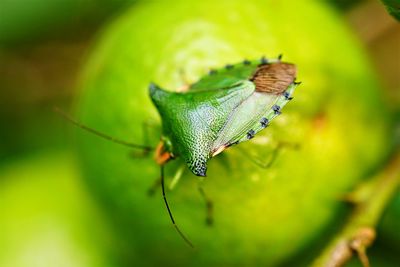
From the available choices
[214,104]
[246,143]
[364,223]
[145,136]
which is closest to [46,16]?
[145,136]

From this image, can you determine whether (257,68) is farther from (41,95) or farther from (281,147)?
(41,95)

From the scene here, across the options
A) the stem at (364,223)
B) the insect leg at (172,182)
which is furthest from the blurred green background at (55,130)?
the insect leg at (172,182)

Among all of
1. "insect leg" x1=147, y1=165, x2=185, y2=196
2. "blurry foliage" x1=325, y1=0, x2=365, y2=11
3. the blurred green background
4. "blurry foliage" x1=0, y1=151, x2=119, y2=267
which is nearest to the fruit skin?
"insect leg" x1=147, y1=165, x2=185, y2=196

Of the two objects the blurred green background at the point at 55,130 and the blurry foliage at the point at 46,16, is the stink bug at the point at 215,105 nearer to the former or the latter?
the blurred green background at the point at 55,130

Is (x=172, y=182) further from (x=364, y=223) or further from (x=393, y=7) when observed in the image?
(x=393, y=7)

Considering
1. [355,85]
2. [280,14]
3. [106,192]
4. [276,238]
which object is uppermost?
[280,14]

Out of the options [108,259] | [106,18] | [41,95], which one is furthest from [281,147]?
[41,95]
